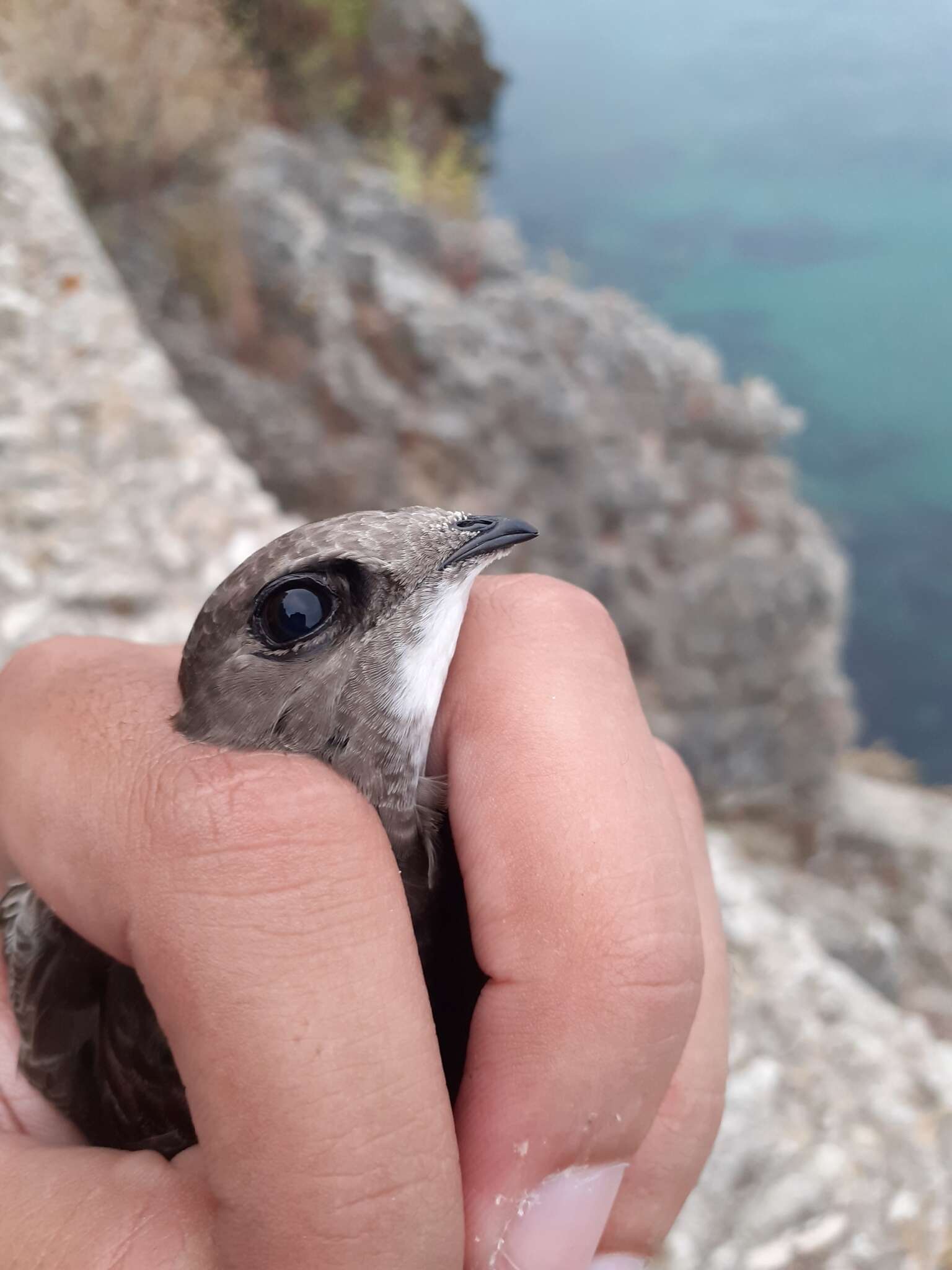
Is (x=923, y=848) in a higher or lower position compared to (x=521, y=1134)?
lower

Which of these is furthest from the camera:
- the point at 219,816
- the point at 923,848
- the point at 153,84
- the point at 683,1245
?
the point at 923,848

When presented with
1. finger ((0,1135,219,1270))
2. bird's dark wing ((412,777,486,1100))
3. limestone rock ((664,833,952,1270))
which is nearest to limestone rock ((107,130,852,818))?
limestone rock ((664,833,952,1270))

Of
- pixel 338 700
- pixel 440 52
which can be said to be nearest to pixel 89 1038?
pixel 338 700

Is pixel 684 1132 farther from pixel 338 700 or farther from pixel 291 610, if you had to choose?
pixel 291 610

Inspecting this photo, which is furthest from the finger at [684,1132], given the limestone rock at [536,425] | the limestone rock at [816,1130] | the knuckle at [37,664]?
the limestone rock at [536,425]

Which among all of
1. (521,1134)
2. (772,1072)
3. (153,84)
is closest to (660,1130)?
(521,1134)

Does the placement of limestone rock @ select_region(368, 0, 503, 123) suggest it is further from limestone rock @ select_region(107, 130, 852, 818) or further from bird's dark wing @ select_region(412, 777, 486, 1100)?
bird's dark wing @ select_region(412, 777, 486, 1100)

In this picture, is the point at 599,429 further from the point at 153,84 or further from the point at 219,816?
the point at 219,816
